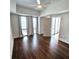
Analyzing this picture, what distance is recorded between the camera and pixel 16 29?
7.30m

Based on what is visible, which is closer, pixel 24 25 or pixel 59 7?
pixel 59 7

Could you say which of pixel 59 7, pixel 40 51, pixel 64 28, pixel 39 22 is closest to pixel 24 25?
Result: pixel 39 22

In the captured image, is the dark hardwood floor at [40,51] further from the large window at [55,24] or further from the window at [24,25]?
the large window at [55,24]

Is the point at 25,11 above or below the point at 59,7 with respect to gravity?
above

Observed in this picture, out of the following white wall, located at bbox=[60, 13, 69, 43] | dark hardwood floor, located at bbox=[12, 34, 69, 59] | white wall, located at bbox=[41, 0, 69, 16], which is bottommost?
dark hardwood floor, located at bbox=[12, 34, 69, 59]

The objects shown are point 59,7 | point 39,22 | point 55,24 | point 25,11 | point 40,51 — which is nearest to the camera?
point 40,51

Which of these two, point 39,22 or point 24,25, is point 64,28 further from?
point 39,22

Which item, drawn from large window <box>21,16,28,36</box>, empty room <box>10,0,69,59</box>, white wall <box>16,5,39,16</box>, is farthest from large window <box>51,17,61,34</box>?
large window <box>21,16,28,36</box>

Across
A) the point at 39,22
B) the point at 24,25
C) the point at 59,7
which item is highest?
the point at 59,7

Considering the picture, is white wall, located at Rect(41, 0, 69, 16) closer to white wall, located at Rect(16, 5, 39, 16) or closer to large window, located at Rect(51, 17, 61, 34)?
large window, located at Rect(51, 17, 61, 34)

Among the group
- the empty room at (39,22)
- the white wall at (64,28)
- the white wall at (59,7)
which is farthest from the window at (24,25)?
the white wall at (64,28)
